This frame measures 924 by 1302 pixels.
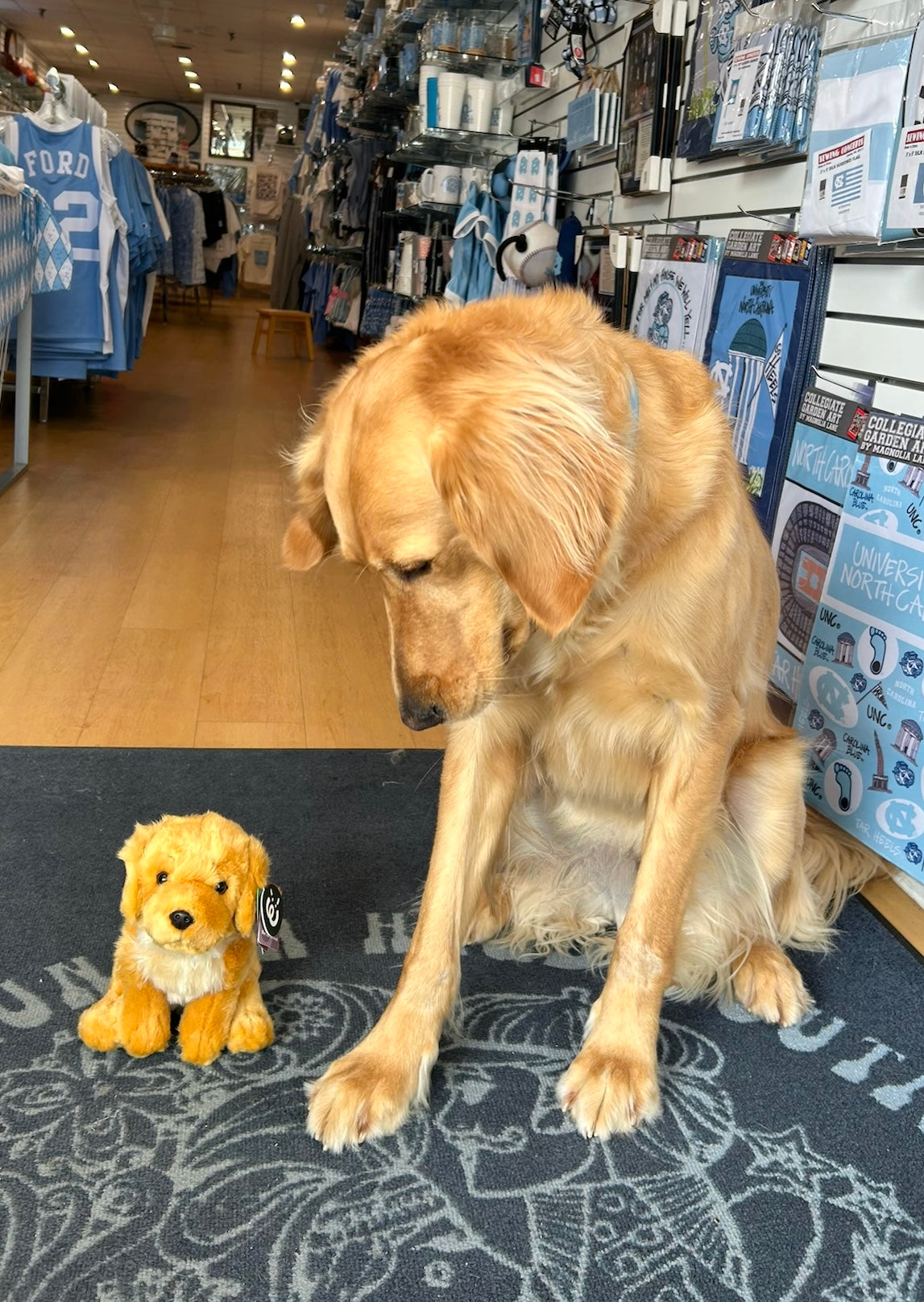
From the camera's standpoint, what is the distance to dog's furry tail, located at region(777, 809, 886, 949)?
1861 millimetres

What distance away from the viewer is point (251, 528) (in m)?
4.48

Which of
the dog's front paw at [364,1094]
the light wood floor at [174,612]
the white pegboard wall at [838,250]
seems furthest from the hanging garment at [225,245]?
the dog's front paw at [364,1094]

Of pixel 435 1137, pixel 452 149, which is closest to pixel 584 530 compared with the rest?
pixel 435 1137

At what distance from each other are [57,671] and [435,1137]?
1.82m

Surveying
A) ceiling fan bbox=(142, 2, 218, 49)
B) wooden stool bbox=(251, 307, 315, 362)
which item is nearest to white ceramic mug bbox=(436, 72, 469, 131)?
wooden stool bbox=(251, 307, 315, 362)

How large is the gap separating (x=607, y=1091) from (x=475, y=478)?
78cm

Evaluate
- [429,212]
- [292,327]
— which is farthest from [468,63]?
[292,327]

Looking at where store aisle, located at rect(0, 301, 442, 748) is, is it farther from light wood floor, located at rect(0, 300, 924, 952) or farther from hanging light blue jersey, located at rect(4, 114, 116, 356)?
hanging light blue jersey, located at rect(4, 114, 116, 356)

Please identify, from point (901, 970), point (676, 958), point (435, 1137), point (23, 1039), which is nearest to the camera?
point (435, 1137)

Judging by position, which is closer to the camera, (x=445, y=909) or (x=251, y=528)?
(x=445, y=909)

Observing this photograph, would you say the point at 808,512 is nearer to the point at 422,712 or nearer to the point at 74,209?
the point at 422,712

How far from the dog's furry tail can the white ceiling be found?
1425 centimetres

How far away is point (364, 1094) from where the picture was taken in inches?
54.3

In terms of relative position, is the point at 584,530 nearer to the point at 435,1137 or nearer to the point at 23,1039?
the point at 435,1137
